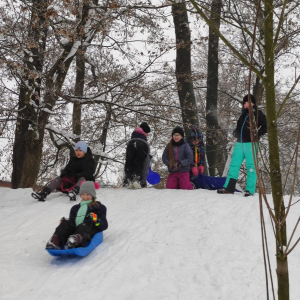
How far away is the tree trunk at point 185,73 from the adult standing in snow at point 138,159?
2.32m

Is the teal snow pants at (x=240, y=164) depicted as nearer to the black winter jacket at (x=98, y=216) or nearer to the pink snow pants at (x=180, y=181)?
the pink snow pants at (x=180, y=181)

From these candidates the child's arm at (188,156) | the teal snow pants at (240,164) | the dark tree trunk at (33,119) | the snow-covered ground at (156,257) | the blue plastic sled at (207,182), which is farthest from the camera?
the dark tree trunk at (33,119)

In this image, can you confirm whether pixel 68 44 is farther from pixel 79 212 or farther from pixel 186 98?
pixel 79 212

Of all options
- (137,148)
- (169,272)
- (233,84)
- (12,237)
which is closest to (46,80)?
(137,148)

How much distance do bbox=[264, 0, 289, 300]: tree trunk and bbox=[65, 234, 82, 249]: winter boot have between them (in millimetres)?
3457

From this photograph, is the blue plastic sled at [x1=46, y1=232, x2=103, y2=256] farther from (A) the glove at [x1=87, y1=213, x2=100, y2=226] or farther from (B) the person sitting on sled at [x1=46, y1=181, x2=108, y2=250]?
(A) the glove at [x1=87, y1=213, x2=100, y2=226]

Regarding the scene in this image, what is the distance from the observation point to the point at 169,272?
4328 millimetres

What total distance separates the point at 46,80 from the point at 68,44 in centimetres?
113

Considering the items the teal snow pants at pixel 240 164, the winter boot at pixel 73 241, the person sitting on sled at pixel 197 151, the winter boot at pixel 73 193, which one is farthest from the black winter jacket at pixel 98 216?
the person sitting on sled at pixel 197 151

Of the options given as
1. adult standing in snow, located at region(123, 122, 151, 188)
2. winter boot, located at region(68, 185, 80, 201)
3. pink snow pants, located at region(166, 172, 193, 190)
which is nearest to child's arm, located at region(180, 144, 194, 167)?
pink snow pants, located at region(166, 172, 193, 190)

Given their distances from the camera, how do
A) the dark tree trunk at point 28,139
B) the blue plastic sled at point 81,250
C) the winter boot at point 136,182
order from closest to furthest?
the blue plastic sled at point 81,250 → the winter boot at point 136,182 → the dark tree trunk at point 28,139

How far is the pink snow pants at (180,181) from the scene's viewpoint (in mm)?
8562

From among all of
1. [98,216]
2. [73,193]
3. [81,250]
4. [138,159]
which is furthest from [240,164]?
[81,250]

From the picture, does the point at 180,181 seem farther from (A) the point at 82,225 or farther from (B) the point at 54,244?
(B) the point at 54,244
